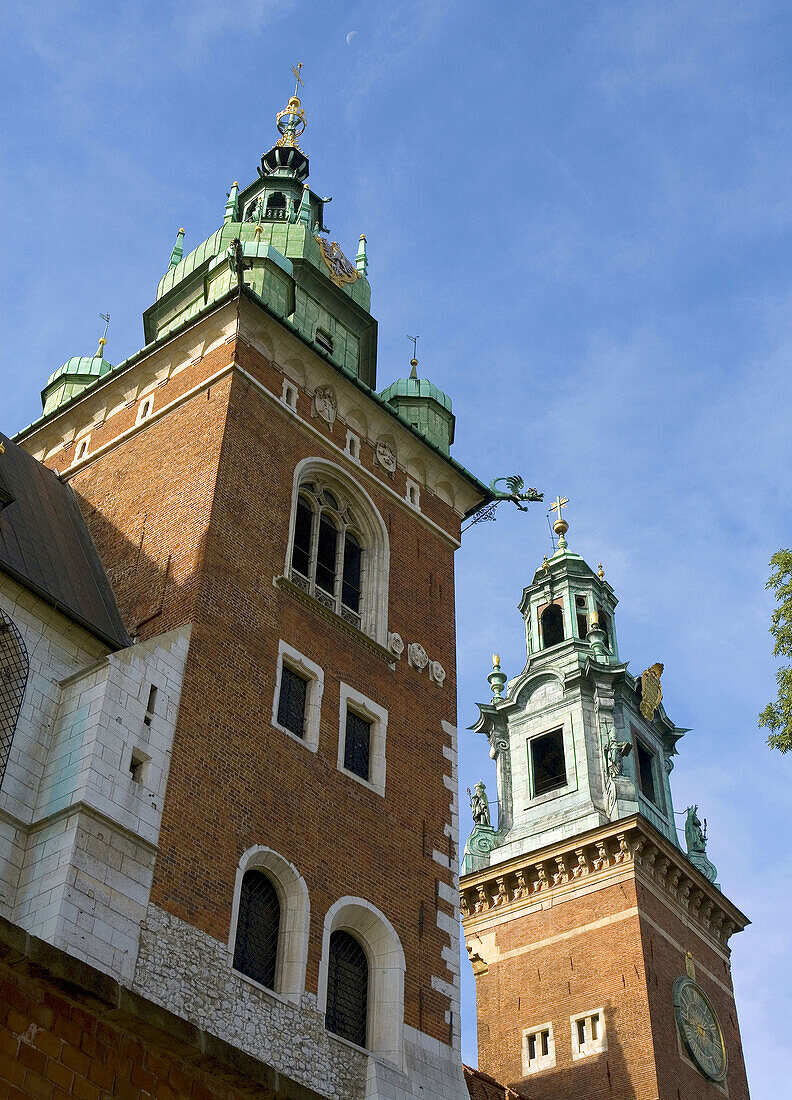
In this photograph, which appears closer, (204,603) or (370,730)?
(204,603)

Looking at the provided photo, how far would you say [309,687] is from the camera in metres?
23.0

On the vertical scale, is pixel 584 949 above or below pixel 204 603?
above

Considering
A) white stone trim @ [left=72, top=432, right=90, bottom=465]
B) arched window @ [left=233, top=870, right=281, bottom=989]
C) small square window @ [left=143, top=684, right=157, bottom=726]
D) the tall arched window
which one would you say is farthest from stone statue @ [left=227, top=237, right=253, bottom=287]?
arched window @ [left=233, top=870, right=281, bottom=989]

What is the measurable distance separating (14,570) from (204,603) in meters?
3.08

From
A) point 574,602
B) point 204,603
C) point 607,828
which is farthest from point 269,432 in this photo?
point 574,602

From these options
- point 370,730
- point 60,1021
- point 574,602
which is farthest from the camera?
point 574,602

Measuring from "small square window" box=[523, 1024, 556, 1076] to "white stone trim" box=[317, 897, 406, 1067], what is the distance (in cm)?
1562

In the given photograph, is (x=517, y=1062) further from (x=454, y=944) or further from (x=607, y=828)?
(x=454, y=944)

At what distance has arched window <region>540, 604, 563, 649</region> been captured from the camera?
4675cm

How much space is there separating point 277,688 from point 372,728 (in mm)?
2542

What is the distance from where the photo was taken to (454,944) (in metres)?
22.7

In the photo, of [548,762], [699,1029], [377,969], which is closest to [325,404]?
[377,969]

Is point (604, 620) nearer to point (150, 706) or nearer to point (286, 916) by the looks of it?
point (286, 916)

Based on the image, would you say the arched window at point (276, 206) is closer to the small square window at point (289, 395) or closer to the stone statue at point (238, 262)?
the stone statue at point (238, 262)
